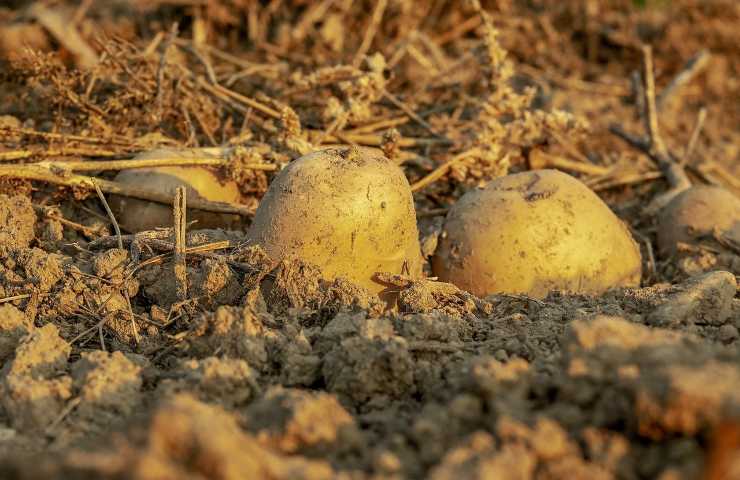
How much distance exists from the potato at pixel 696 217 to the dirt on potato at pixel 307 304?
52 millimetres

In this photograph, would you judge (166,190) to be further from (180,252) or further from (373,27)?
(373,27)

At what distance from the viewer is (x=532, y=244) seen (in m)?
3.25

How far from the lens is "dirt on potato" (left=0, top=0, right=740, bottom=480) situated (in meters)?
1.70

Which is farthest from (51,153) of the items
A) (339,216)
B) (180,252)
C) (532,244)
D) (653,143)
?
(653,143)

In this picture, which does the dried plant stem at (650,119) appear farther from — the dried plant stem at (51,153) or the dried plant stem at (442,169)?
the dried plant stem at (51,153)

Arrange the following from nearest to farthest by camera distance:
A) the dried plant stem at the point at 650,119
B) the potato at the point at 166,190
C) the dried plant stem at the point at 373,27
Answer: the potato at the point at 166,190
the dried plant stem at the point at 650,119
the dried plant stem at the point at 373,27

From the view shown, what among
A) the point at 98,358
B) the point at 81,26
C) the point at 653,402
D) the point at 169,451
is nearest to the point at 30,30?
the point at 81,26

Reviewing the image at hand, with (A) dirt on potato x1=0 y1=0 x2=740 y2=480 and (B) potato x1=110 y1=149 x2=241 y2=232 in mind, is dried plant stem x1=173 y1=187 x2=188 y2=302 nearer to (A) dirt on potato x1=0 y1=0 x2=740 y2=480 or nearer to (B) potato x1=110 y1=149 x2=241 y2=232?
(A) dirt on potato x1=0 y1=0 x2=740 y2=480

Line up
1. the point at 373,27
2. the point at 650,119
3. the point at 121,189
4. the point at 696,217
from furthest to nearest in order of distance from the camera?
the point at 373,27 < the point at 650,119 < the point at 696,217 < the point at 121,189

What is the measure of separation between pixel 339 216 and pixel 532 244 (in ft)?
2.74

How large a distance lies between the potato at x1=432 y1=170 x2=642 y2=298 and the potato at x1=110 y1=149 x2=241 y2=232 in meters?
0.94

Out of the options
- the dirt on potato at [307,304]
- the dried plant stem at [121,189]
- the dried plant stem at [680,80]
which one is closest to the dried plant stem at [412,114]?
the dirt on potato at [307,304]

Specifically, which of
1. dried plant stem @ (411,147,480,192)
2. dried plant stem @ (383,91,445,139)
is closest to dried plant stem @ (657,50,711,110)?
dried plant stem @ (383,91,445,139)

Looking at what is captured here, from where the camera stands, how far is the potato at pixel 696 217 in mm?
3738
